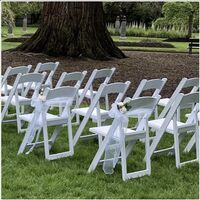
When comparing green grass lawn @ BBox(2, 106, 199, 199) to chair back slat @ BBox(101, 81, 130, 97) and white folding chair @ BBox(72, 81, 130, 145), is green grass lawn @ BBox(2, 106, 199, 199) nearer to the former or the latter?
white folding chair @ BBox(72, 81, 130, 145)

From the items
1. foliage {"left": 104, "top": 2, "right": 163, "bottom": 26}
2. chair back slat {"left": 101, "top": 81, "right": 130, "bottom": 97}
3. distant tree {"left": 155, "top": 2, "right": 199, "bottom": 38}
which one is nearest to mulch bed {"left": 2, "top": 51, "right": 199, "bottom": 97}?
chair back slat {"left": 101, "top": 81, "right": 130, "bottom": 97}

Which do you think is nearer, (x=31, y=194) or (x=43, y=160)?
(x=31, y=194)

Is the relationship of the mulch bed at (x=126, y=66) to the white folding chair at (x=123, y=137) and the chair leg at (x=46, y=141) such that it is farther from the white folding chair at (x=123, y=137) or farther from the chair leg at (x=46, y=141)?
the white folding chair at (x=123, y=137)

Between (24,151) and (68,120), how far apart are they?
0.70m

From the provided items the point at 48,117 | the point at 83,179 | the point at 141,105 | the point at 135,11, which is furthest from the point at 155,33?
the point at 83,179

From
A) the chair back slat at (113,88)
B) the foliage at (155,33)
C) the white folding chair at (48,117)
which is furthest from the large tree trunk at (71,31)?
the foliage at (155,33)

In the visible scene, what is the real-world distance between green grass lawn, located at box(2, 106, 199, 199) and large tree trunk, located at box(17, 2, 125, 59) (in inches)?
324

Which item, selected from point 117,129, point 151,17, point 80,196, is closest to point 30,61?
point 117,129

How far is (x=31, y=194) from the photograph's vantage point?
4.91 meters

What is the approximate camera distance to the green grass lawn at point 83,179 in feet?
16.3

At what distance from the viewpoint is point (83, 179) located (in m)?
5.33

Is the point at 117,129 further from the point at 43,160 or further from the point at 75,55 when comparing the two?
the point at 75,55

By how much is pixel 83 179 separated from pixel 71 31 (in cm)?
947

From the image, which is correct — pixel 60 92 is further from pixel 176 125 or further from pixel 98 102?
pixel 176 125
